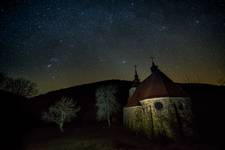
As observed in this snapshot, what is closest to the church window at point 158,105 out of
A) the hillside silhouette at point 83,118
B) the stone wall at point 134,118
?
the stone wall at point 134,118

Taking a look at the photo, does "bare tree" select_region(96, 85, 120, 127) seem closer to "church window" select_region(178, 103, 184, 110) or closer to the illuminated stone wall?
the illuminated stone wall

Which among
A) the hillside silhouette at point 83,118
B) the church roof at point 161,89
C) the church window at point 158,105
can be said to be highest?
the church roof at point 161,89

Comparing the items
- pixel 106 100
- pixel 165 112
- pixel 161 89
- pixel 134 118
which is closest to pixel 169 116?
pixel 165 112

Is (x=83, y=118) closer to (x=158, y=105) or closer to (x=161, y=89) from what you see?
(x=158, y=105)

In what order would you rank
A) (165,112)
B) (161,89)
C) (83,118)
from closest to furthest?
(165,112)
(161,89)
(83,118)

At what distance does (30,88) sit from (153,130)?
4080cm

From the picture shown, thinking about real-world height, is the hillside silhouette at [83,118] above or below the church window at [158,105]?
below

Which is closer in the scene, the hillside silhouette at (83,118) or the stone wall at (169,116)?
the stone wall at (169,116)

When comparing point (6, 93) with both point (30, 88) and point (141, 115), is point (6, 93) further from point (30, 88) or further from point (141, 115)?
point (141, 115)

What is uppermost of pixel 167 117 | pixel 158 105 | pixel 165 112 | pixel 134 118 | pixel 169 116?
pixel 158 105

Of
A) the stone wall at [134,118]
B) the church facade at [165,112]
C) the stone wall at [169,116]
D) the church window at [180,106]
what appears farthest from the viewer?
the stone wall at [134,118]

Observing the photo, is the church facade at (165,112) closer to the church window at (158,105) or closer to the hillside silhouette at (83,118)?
the church window at (158,105)

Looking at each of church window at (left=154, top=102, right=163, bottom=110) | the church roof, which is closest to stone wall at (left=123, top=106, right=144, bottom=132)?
the church roof

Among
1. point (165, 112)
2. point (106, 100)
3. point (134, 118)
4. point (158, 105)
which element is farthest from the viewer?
point (106, 100)
